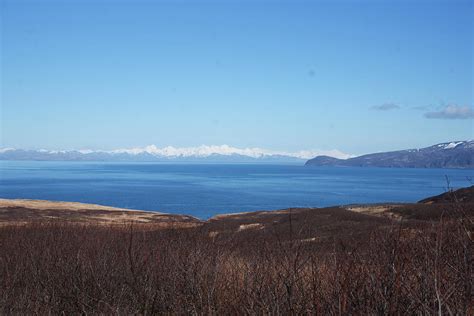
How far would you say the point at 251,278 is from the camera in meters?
9.57

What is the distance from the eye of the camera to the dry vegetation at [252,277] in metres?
7.02

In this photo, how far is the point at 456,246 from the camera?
887cm

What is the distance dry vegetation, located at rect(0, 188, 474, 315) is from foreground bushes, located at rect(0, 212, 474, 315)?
0.08 ft

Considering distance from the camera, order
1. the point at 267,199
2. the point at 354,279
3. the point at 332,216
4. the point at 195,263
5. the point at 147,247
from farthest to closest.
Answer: the point at 267,199 < the point at 332,216 < the point at 147,247 < the point at 195,263 < the point at 354,279

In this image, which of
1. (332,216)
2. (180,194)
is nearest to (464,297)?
(332,216)

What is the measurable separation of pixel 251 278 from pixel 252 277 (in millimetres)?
35

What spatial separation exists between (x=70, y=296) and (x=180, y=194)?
108367mm

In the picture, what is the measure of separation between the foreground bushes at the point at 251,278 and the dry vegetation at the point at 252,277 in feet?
0.08

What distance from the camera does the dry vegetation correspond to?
23.0 feet

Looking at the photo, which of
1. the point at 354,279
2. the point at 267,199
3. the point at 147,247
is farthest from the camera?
the point at 267,199

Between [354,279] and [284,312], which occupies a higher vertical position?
[354,279]

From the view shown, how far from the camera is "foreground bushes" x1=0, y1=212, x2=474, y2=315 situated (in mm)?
7012

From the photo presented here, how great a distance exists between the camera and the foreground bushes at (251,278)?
7012 mm

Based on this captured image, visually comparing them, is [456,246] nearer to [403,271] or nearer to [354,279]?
[403,271]
